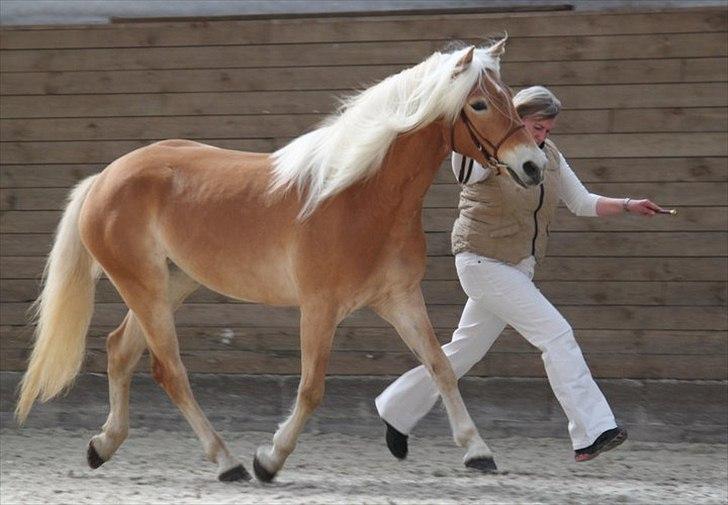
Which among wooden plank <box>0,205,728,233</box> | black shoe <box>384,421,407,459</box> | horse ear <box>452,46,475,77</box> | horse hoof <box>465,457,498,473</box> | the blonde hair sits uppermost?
horse ear <box>452,46,475,77</box>

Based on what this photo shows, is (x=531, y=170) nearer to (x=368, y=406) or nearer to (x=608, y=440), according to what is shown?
(x=608, y=440)

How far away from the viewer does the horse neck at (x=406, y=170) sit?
538 cm

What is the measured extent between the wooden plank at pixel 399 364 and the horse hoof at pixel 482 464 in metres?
1.53

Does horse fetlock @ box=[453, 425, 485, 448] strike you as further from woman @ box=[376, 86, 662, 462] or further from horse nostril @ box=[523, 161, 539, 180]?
horse nostril @ box=[523, 161, 539, 180]

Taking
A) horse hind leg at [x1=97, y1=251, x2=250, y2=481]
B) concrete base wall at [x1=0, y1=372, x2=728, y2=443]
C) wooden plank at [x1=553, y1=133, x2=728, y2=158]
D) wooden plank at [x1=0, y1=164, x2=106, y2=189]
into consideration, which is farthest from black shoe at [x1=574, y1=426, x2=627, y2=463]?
wooden plank at [x1=0, y1=164, x2=106, y2=189]

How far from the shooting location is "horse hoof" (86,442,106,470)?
19.7 feet

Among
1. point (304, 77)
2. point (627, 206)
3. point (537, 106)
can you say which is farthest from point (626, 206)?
point (304, 77)

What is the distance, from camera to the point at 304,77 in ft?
23.7

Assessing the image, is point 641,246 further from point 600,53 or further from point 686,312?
point 600,53

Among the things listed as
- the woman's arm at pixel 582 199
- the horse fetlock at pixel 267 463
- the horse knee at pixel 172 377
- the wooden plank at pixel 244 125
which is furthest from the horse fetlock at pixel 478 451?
the wooden plank at pixel 244 125

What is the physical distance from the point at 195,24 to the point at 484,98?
8.34 ft

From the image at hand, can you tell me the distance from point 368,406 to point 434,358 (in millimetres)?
1702

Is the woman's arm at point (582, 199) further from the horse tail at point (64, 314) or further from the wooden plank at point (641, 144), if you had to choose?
the horse tail at point (64, 314)

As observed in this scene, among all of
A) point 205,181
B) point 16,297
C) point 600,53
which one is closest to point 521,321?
point 205,181
